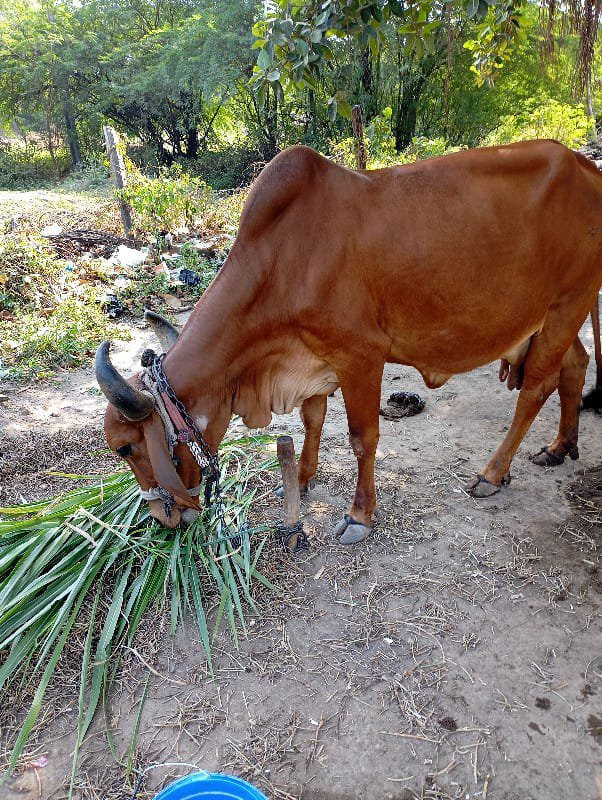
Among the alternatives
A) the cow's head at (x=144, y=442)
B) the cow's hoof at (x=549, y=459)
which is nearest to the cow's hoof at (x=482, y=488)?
the cow's hoof at (x=549, y=459)

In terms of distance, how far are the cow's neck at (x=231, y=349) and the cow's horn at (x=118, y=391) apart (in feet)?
0.87

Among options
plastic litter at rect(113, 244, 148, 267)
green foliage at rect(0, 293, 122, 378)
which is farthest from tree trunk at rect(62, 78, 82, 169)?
green foliage at rect(0, 293, 122, 378)

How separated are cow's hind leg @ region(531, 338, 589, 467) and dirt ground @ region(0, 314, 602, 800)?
0.35 ft

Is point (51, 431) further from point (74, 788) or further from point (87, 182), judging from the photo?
point (87, 182)

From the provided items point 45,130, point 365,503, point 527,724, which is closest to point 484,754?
point 527,724

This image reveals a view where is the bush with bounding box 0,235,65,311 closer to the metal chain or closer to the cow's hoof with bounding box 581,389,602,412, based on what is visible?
the metal chain

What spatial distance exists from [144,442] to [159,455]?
0.12 m

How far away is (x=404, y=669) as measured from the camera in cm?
249

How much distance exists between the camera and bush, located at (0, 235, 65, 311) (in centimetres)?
733

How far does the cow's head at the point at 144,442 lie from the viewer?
2396 millimetres

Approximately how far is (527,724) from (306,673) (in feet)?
3.02

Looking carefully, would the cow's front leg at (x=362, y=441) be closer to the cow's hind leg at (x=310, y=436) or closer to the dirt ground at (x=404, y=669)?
the dirt ground at (x=404, y=669)

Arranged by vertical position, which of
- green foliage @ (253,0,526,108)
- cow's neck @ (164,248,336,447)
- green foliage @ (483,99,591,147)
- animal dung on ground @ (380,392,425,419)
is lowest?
animal dung on ground @ (380,392,425,419)

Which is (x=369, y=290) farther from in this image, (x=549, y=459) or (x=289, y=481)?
(x=549, y=459)
